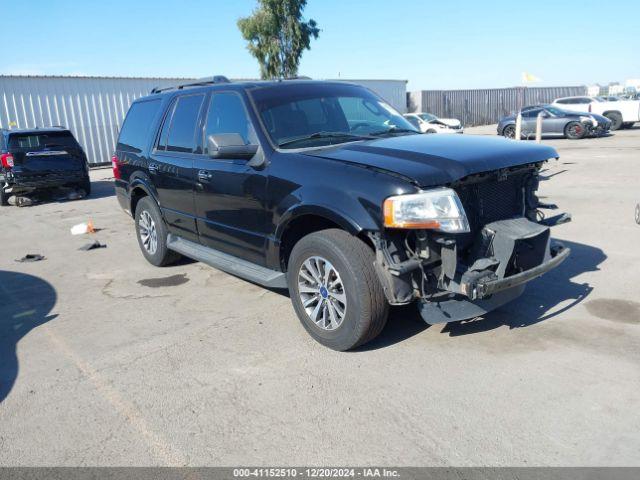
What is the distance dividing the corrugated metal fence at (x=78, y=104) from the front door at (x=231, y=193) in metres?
19.2

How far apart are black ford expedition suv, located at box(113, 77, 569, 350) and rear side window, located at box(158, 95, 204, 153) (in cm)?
2

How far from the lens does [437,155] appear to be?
3895 millimetres

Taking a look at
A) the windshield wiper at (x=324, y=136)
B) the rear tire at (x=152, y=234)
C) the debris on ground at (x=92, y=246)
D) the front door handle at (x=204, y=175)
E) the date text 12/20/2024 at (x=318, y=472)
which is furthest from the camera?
the debris on ground at (x=92, y=246)

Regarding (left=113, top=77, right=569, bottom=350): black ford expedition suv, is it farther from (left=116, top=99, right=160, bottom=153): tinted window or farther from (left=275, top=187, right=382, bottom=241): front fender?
(left=116, top=99, right=160, bottom=153): tinted window

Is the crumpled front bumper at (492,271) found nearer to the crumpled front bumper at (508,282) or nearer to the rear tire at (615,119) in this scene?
the crumpled front bumper at (508,282)

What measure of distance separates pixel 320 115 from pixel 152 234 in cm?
297

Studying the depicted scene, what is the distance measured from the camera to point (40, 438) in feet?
10.6

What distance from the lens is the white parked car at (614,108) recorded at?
25.8 metres

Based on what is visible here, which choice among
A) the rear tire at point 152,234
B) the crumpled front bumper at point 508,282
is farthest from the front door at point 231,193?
the crumpled front bumper at point 508,282

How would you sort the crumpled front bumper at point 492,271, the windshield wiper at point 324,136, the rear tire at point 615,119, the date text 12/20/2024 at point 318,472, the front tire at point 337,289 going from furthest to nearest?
the rear tire at point 615,119 < the windshield wiper at point 324,136 < the front tire at point 337,289 < the crumpled front bumper at point 492,271 < the date text 12/20/2024 at point 318,472

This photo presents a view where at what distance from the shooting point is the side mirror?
4395 mm

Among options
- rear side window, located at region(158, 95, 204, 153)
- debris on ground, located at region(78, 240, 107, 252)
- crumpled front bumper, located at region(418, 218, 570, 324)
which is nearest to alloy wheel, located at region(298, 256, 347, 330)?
crumpled front bumper, located at region(418, 218, 570, 324)

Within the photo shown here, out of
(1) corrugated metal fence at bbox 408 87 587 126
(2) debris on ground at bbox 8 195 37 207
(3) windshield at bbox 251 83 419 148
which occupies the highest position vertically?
(1) corrugated metal fence at bbox 408 87 587 126

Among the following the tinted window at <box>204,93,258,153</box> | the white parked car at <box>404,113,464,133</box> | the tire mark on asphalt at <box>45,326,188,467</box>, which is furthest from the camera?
the white parked car at <box>404,113,464,133</box>
